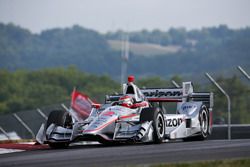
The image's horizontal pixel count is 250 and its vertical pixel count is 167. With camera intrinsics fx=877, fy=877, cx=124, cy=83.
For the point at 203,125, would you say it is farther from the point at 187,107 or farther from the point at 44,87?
the point at 44,87

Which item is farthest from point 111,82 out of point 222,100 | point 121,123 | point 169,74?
point 121,123

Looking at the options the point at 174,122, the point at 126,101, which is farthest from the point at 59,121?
the point at 174,122

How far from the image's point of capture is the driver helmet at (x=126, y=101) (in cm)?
2164

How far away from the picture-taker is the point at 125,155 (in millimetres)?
17375

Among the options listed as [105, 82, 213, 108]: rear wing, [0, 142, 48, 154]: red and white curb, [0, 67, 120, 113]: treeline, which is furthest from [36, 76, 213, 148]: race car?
[0, 67, 120, 113]: treeline

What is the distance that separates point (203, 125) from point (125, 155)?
22.1ft

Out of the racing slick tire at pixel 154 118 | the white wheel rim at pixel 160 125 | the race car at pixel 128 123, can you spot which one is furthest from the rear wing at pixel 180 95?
the racing slick tire at pixel 154 118

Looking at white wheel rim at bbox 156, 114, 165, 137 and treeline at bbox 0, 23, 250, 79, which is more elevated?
treeline at bbox 0, 23, 250, 79

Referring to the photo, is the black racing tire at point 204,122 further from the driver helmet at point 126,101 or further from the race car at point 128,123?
the driver helmet at point 126,101

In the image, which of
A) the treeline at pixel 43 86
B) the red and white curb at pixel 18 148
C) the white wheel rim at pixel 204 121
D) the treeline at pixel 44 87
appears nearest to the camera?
the red and white curb at pixel 18 148

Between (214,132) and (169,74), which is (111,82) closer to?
(169,74)

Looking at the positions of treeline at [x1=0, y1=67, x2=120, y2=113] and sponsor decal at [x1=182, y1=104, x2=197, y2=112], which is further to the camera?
treeline at [x1=0, y1=67, x2=120, y2=113]

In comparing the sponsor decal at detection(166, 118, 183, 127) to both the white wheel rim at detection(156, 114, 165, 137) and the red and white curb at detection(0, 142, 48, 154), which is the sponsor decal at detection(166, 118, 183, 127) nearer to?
the white wheel rim at detection(156, 114, 165, 137)

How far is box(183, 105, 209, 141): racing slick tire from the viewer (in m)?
23.5
